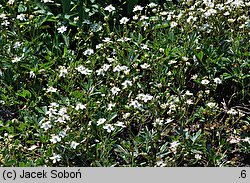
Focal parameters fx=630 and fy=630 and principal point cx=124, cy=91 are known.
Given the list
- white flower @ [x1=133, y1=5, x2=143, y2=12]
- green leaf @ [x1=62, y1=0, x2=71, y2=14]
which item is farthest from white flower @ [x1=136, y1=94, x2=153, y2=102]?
green leaf @ [x1=62, y1=0, x2=71, y2=14]

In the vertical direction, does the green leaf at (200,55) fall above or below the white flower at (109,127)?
above

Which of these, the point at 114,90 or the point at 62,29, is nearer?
the point at 114,90

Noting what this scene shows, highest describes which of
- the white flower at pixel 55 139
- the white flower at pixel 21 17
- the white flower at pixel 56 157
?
the white flower at pixel 21 17

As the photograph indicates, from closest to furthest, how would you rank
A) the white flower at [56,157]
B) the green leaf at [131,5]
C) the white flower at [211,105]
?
the white flower at [56,157] → the white flower at [211,105] → the green leaf at [131,5]

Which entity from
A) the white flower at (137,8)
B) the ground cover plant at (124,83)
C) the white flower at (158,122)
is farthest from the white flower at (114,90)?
the white flower at (137,8)

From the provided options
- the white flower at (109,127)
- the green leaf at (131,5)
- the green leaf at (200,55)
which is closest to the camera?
the white flower at (109,127)

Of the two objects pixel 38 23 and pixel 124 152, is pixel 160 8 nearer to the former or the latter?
pixel 38 23

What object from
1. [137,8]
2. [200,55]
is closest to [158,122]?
[200,55]

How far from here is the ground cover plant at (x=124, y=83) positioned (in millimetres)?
4008

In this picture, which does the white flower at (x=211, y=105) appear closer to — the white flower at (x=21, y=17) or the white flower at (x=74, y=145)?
the white flower at (x=74, y=145)

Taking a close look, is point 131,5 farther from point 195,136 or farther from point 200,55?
point 195,136

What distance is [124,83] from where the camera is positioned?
4.29m

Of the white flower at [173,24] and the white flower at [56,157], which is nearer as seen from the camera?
the white flower at [56,157]

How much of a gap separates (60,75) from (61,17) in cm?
71
